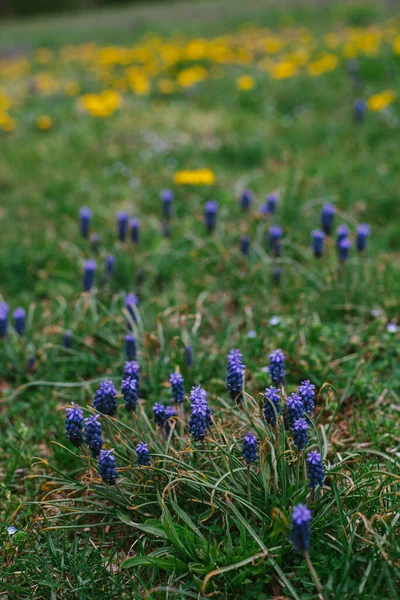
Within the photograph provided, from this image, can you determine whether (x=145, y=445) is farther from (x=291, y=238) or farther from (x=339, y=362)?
(x=291, y=238)

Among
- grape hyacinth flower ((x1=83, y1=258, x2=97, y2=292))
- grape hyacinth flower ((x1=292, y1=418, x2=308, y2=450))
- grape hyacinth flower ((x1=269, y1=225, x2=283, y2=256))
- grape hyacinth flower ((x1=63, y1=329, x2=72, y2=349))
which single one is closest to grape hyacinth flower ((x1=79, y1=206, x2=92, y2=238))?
grape hyacinth flower ((x1=83, y1=258, x2=97, y2=292))

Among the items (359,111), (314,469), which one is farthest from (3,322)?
(359,111)

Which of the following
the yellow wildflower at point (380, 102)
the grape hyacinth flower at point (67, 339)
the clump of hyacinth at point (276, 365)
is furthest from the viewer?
the yellow wildflower at point (380, 102)

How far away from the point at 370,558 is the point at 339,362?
1112mm

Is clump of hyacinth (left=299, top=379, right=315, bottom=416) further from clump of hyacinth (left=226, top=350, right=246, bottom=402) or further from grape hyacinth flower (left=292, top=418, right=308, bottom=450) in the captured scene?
clump of hyacinth (left=226, top=350, right=246, bottom=402)

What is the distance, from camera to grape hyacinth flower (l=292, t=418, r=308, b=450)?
1812 millimetres

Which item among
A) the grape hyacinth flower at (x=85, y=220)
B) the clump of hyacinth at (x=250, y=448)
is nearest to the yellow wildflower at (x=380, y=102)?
the grape hyacinth flower at (x=85, y=220)

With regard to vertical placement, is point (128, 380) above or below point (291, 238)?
above

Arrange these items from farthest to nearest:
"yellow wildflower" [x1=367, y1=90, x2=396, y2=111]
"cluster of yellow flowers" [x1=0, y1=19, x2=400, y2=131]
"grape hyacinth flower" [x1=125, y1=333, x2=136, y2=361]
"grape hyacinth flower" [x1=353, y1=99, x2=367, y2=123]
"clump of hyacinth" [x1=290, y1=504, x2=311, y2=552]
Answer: "cluster of yellow flowers" [x1=0, y1=19, x2=400, y2=131] → "grape hyacinth flower" [x1=353, y1=99, x2=367, y2=123] → "yellow wildflower" [x1=367, y1=90, x2=396, y2=111] → "grape hyacinth flower" [x1=125, y1=333, x2=136, y2=361] → "clump of hyacinth" [x1=290, y1=504, x2=311, y2=552]

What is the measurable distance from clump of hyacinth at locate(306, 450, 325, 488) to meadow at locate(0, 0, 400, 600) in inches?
0.6

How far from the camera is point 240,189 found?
4535 millimetres

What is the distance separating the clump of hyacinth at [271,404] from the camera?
6.31 ft

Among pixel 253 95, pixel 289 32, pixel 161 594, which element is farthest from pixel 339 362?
pixel 289 32

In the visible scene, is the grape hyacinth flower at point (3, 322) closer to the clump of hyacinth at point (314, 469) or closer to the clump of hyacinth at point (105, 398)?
the clump of hyacinth at point (105, 398)
